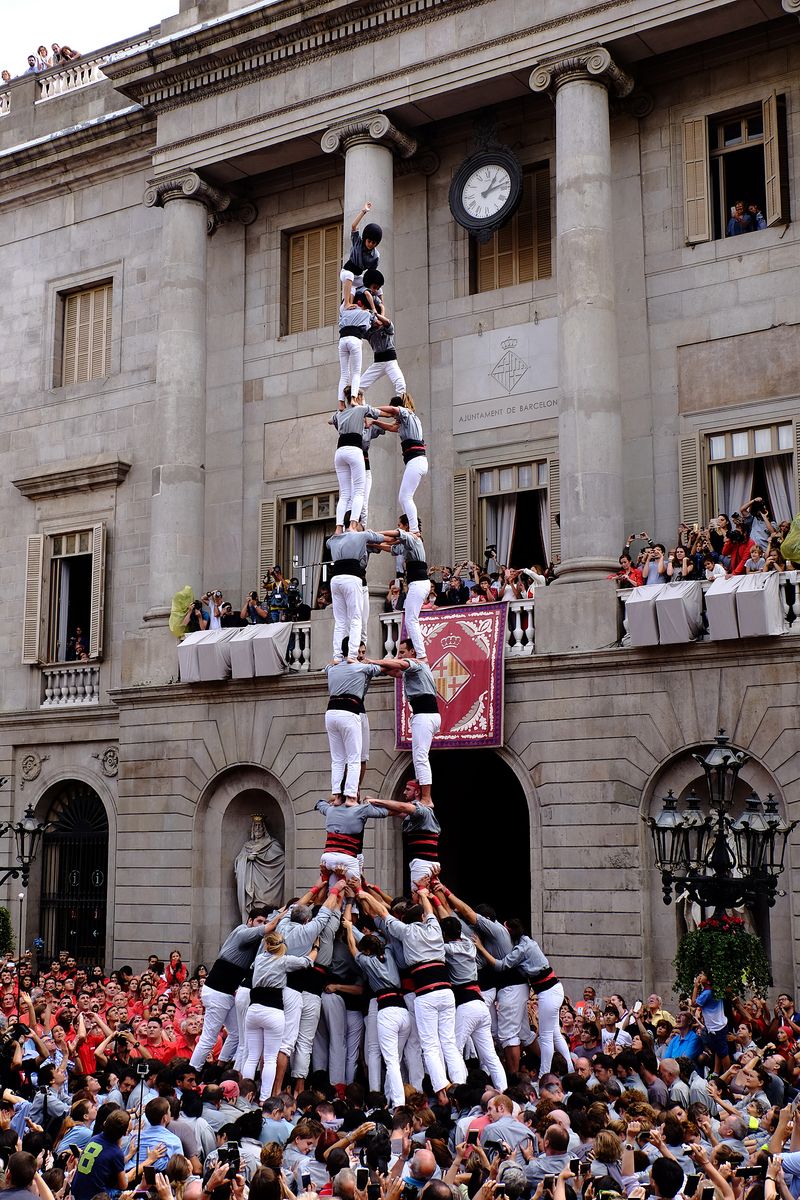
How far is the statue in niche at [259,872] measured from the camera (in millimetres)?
29609

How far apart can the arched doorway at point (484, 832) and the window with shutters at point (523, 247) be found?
31.5 feet

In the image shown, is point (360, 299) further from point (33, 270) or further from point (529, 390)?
point (33, 270)

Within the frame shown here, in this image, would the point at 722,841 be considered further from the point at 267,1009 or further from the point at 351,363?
the point at 351,363

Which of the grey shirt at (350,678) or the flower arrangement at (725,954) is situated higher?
the grey shirt at (350,678)

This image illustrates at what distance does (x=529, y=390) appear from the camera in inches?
1160

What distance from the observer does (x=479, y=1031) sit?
17406 millimetres

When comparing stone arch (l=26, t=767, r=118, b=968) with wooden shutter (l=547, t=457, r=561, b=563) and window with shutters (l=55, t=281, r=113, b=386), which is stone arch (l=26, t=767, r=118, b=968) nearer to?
window with shutters (l=55, t=281, r=113, b=386)

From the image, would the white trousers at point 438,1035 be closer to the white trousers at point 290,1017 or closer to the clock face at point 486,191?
the white trousers at point 290,1017

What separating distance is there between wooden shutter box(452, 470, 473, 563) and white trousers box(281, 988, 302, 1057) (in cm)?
1368

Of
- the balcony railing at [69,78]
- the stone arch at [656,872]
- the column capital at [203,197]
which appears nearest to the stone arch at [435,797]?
the stone arch at [656,872]

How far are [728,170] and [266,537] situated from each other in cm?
1187

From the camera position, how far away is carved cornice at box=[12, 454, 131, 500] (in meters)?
34.3

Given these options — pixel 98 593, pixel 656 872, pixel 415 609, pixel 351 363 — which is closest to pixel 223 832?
pixel 98 593

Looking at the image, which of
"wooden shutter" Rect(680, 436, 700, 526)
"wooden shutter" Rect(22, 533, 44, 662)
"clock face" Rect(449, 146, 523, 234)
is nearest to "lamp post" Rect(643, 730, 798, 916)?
"wooden shutter" Rect(680, 436, 700, 526)
